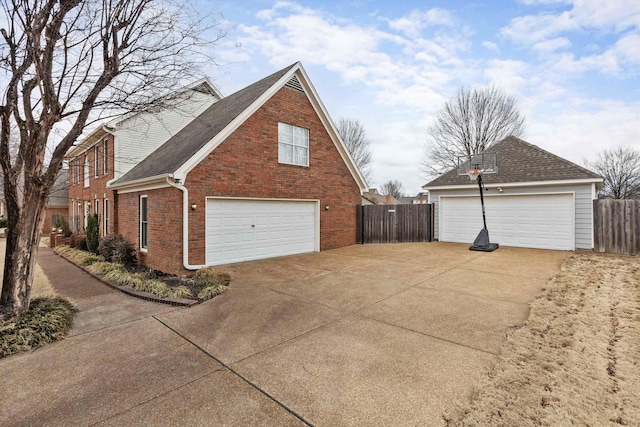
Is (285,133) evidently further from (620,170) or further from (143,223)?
(620,170)

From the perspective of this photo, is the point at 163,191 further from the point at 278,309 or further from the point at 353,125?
the point at 353,125

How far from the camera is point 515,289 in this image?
642 cm

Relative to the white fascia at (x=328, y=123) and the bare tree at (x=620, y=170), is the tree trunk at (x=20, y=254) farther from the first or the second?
the bare tree at (x=620, y=170)

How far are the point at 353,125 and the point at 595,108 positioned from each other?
2225 centimetres

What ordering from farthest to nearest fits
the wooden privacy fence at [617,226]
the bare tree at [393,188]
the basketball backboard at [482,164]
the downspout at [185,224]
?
the bare tree at [393,188] → the basketball backboard at [482,164] → the wooden privacy fence at [617,226] → the downspout at [185,224]

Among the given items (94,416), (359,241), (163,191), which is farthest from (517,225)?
(94,416)

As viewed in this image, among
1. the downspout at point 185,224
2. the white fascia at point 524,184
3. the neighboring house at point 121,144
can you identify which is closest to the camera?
the downspout at point 185,224

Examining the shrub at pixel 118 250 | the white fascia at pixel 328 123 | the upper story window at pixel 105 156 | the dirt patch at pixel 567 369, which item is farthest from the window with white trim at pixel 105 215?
the dirt patch at pixel 567 369

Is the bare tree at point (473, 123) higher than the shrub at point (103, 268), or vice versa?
the bare tree at point (473, 123)

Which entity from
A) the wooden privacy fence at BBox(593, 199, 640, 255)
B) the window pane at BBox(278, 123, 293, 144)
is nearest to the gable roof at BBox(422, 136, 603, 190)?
the wooden privacy fence at BBox(593, 199, 640, 255)

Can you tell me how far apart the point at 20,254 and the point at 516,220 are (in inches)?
584

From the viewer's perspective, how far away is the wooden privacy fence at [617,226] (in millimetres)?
10641

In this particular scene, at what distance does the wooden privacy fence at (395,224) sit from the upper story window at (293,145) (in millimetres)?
4084

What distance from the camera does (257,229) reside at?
33.2 feet
